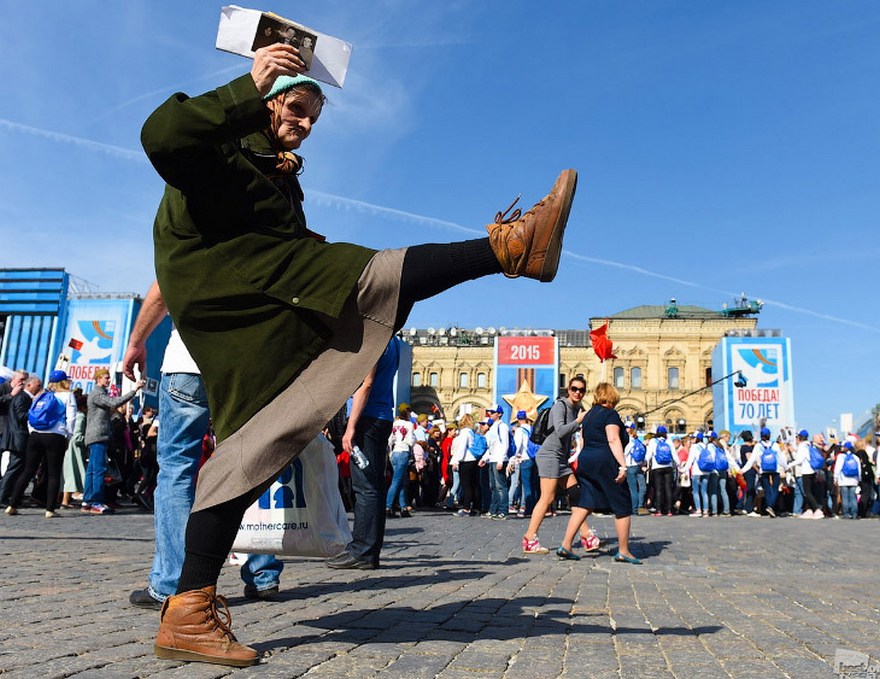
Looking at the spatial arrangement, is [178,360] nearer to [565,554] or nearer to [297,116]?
[297,116]

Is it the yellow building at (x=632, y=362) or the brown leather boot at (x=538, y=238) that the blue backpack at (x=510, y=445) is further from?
the yellow building at (x=632, y=362)

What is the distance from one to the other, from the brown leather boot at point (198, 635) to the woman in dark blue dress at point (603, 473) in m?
5.45

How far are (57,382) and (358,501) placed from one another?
6605mm

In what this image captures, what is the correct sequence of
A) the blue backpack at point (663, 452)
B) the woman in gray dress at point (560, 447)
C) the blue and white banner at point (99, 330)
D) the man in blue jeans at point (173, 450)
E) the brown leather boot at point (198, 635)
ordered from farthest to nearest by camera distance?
the blue and white banner at point (99, 330) < the blue backpack at point (663, 452) < the woman in gray dress at point (560, 447) < the man in blue jeans at point (173, 450) < the brown leather boot at point (198, 635)

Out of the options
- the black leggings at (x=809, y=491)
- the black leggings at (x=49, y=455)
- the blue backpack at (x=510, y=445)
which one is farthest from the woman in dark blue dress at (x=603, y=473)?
the black leggings at (x=809, y=491)

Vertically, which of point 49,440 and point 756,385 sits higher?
point 756,385

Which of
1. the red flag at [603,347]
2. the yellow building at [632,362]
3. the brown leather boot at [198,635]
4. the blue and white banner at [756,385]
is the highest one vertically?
the yellow building at [632,362]

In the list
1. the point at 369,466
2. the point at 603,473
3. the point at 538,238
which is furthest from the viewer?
the point at 603,473

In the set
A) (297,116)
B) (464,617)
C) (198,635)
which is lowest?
(464,617)

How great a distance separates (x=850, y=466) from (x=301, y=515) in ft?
60.9

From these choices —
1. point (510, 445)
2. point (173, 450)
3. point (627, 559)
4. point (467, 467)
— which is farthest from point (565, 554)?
point (467, 467)

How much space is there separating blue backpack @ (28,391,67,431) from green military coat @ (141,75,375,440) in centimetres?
816

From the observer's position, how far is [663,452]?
18484 millimetres

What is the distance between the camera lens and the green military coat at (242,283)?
2594 mm
